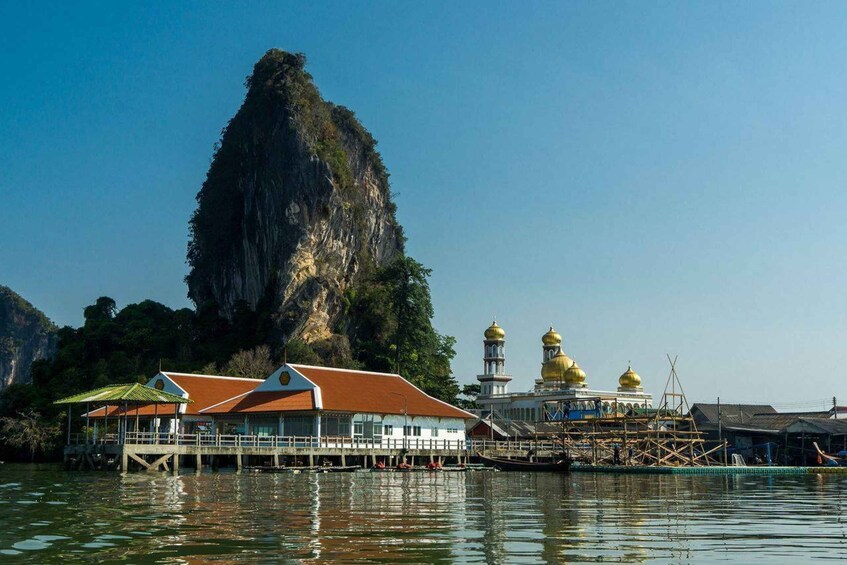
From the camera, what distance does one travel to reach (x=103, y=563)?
14016mm

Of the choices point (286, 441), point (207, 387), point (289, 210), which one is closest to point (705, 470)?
point (286, 441)

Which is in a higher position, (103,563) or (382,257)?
(382,257)

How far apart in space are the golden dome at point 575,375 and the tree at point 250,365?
30.9 m

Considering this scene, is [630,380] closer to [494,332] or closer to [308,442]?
[494,332]

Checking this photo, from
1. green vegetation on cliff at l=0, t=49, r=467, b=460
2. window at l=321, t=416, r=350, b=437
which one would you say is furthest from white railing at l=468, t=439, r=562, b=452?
green vegetation on cliff at l=0, t=49, r=467, b=460

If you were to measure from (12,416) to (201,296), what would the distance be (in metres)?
31.8

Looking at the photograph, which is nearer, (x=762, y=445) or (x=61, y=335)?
(x=762, y=445)

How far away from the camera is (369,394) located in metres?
57.3

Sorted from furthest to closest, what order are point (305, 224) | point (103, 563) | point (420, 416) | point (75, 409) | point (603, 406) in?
1. point (305, 224)
2. point (603, 406)
3. point (75, 409)
4. point (420, 416)
5. point (103, 563)

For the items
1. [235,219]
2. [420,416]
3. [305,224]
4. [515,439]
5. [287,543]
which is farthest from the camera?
[235,219]

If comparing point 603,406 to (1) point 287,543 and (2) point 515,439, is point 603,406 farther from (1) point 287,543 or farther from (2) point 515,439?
(1) point 287,543

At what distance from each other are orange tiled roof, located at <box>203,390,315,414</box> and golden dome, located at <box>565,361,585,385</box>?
4579 centimetres

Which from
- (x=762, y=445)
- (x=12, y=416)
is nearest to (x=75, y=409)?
(x=12, y=416)

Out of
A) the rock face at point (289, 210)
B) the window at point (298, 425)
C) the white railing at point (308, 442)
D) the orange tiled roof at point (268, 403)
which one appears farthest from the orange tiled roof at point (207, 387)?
the rock face at point (289, 210)
